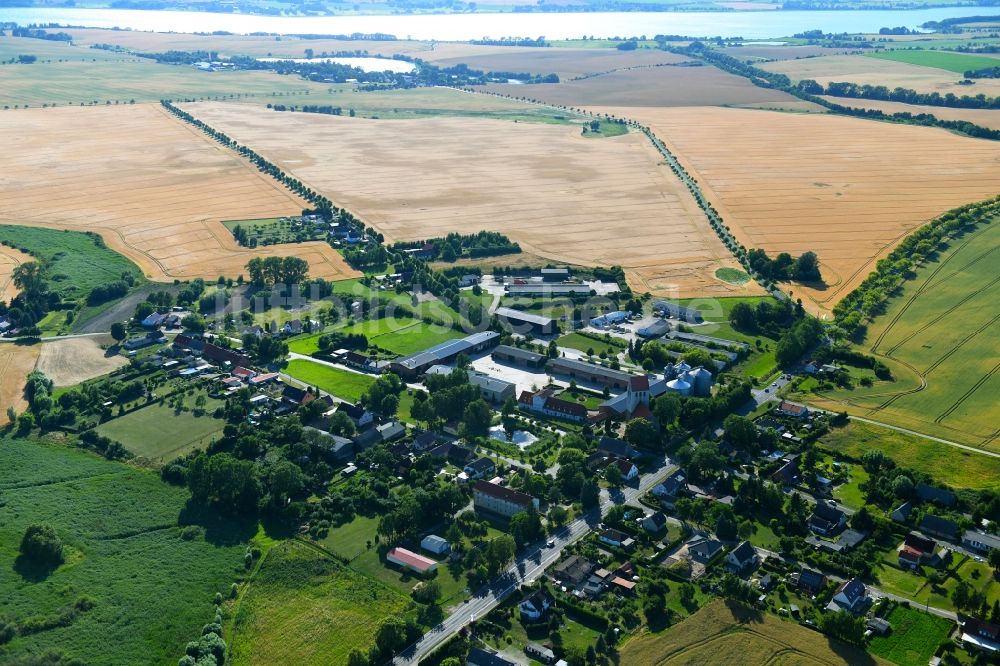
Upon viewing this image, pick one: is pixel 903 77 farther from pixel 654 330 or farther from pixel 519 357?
pixel 519 357

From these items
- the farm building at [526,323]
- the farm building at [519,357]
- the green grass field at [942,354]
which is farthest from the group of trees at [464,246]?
the green grass field at [942,354]

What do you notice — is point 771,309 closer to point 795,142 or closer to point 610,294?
point 610,294

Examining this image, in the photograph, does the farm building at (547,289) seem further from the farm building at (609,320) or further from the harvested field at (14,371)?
the harvested field at (14,371)

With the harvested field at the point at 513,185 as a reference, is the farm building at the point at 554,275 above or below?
below

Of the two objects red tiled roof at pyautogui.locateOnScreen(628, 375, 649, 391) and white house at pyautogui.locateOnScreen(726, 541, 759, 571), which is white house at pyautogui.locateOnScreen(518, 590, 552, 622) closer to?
white house at pyautogui.locateOnScreen(726, 541, 759, 571)

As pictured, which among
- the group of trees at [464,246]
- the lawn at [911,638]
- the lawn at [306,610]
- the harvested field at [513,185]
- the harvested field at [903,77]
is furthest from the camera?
the harvested field at [903,77]

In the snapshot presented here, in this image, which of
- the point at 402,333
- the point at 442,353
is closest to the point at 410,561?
the point at 442,353

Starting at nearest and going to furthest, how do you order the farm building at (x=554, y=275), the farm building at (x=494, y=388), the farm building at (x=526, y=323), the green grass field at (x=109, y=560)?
the green grass field at (x=109, y=560) → the farm building at (x=494, y=388) → the farm building at (x=526, y=323) → the farm building at (x=554, y=275)

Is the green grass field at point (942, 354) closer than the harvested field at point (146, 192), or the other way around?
the green grass field at point (942, 354)
